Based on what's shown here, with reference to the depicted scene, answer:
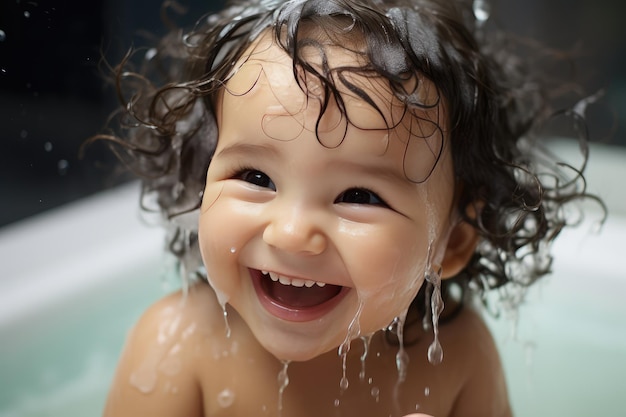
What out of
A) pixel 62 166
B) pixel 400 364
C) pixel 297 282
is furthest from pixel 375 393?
pixel 62 166

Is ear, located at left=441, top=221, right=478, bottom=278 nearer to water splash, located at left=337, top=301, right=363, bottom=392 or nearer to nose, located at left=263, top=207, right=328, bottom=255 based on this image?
water splash, located at left=337, top=301, right=363, bottom=392

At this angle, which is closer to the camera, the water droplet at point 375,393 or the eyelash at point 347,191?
the eyelash at point 347,191

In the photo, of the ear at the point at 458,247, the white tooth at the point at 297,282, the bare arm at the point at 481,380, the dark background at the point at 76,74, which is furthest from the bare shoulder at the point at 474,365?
the dark background at the point at 76,74

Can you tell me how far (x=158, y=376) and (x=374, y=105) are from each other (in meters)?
0.46

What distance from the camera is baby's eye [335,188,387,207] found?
0.84m

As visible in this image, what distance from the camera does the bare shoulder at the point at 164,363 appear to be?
102 centimetres

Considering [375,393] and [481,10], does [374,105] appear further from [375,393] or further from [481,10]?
[481,10]

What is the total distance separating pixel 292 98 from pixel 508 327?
2.70ft

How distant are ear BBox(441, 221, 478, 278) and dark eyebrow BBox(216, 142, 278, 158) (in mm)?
305

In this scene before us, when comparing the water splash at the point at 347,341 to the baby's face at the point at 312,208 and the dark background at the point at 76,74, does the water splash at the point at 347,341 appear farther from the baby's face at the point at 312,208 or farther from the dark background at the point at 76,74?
the dark background at the point at 76,74

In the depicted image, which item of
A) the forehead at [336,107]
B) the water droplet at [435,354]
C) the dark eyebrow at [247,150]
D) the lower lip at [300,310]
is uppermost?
the forehead at [336,107]

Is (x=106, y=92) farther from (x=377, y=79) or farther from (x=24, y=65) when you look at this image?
(x=377, y=79)

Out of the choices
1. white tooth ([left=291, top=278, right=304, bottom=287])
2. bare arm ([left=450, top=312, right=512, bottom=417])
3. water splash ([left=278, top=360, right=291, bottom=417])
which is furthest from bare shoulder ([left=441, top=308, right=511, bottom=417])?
white tooth ([left=291, top=278, right=304, bottom=287])

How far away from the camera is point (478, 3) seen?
168 cm
